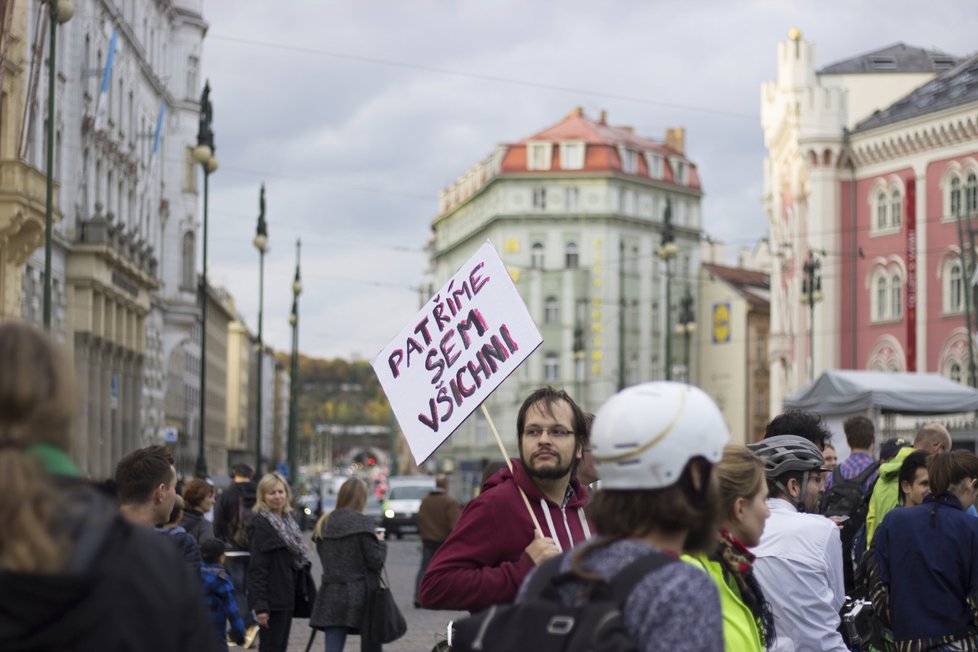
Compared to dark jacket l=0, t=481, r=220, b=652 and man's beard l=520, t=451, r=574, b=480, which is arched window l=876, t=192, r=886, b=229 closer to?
man's beard l=520, t=451, r=574, b=480

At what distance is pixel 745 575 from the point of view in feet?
18.1

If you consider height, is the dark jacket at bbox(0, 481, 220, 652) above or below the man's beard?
below

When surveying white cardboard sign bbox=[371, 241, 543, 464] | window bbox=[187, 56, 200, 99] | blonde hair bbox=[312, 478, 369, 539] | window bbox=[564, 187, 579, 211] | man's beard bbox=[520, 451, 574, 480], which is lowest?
blonde hair bbox=[312, 478, 369, 539]

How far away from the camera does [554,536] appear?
21.8 feet

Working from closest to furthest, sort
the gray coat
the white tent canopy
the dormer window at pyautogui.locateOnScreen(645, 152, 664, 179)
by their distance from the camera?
1. the gray coat
2. the white tent canopy
3. the dormer window at pyautogui.locateOnScreen(645, 152, 664, 179)

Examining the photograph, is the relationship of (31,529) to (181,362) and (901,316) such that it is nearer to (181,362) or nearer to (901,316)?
(901,316)

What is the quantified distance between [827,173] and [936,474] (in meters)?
64.4

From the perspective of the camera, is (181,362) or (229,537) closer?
(229,537)

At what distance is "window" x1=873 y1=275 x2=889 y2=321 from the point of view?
228 ft

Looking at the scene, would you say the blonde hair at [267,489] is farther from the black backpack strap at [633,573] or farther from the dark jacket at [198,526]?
the black backpack strap at [633,573]

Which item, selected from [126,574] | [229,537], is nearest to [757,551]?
[126,574]

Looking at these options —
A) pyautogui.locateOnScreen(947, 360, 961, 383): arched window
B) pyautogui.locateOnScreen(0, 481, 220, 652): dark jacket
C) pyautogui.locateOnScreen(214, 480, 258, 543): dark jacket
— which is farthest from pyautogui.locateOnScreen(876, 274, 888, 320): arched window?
pyautogui.locateOnScreen(0, 481, 220, 652): dark jacket

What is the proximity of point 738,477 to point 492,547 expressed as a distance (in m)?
1.18

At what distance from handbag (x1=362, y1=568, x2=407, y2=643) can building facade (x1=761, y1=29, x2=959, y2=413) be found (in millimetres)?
53220
